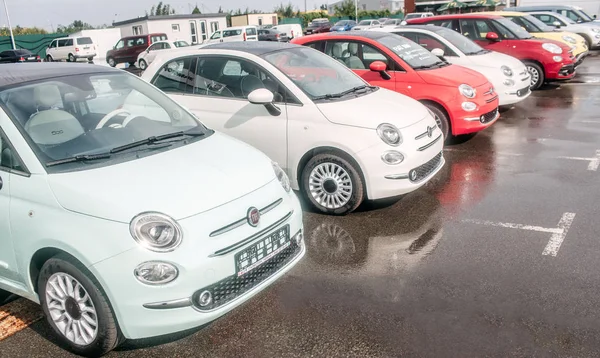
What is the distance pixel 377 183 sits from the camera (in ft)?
17.8

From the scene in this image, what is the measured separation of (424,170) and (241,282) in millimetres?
2924

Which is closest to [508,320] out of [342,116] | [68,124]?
[342,116]

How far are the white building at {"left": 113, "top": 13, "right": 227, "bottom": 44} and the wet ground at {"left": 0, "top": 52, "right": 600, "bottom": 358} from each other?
3899cm

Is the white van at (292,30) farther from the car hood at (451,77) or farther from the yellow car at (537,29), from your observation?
the car hood at (451,77)

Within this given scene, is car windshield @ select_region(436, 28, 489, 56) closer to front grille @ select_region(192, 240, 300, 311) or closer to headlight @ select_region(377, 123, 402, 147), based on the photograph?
headlight @ select_region(377, 123, 402, 147)

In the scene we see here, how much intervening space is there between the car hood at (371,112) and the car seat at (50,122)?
254 cm

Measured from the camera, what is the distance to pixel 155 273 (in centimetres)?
312

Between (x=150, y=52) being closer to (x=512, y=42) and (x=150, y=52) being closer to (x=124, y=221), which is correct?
(x=512, y=42)

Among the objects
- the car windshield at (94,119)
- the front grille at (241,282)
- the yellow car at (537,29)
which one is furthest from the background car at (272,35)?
the front grille at (241,282)

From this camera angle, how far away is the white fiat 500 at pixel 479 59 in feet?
31.5

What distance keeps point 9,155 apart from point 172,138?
1.11 m

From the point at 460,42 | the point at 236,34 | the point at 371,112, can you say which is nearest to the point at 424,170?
the point at 371,112

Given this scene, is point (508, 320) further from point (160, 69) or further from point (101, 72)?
point (160, 69)

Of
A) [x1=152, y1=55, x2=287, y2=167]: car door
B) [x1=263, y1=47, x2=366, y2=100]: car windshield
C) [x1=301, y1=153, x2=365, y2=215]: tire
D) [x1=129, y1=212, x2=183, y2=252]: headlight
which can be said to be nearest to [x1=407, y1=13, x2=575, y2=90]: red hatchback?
[x1=263, y1=47, x2=366, y2=100]: car windshield
